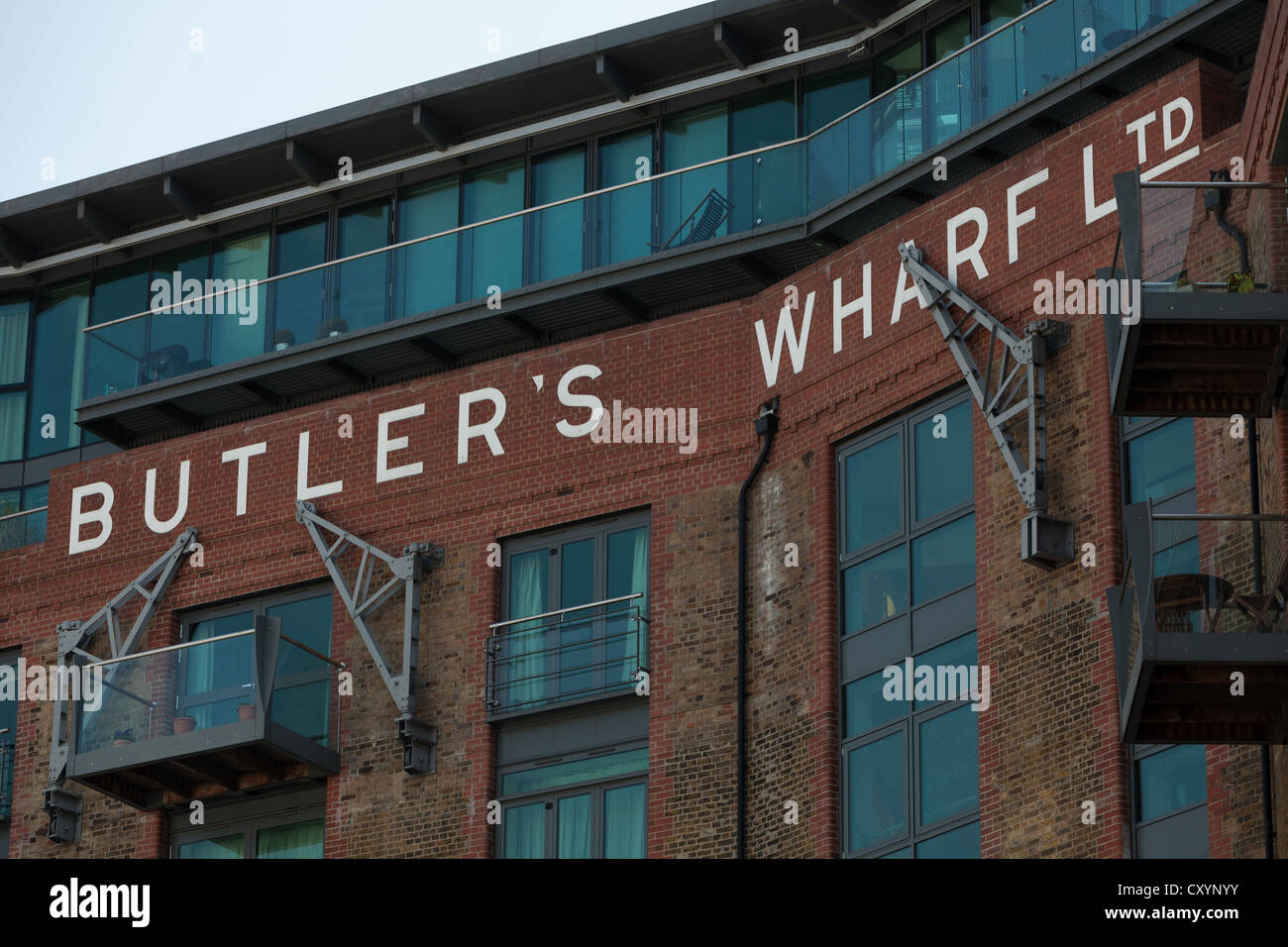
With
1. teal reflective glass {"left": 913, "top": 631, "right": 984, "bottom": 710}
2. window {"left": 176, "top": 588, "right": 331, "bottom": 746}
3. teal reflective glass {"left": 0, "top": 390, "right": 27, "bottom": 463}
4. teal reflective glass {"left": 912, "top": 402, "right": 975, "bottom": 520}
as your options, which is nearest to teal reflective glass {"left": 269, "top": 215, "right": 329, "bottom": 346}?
window {"left": 176, "top": 588, "right": 331, "bottom": 746}

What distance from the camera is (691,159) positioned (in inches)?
1312

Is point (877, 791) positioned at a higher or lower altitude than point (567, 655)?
lower

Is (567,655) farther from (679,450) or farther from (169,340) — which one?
(169,340)

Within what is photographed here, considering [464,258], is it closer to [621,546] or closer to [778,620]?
[621,546]

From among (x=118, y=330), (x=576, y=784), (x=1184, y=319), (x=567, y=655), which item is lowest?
(x=576, y=784)

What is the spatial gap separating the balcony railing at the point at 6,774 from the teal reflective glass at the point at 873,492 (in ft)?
39.0

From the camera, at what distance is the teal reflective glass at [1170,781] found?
78.8ft

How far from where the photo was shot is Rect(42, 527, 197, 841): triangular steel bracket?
107 ft

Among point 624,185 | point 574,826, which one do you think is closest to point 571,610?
point 574,826

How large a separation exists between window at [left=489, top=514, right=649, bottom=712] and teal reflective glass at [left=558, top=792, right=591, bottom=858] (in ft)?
3.83

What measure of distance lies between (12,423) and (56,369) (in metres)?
1.06

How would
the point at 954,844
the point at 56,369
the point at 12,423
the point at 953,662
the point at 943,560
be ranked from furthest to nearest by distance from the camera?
the point at 12,423 → the point at 56,369 → the point at 943,560 → the point at 953,662 → the point at 954,844

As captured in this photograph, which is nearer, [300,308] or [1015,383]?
[1015,383]
